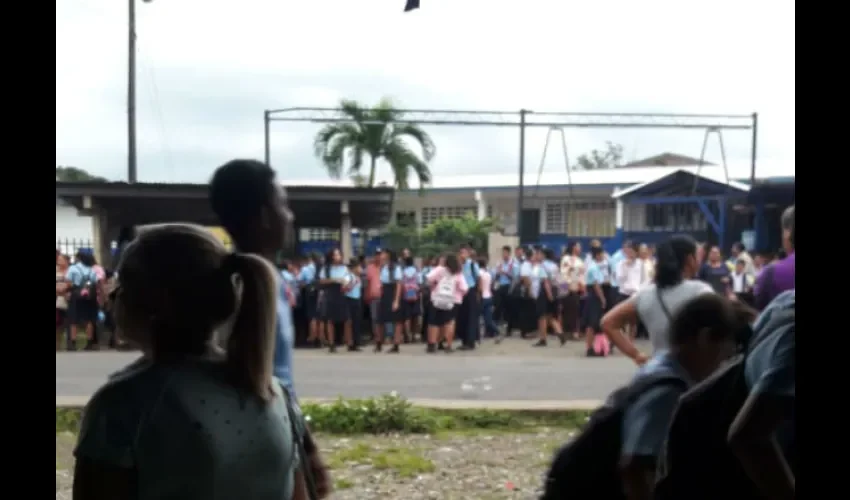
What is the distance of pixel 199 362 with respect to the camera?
167 cm

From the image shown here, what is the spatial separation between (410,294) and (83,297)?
446 centimetres

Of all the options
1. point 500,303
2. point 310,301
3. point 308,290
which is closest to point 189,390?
point 308,290

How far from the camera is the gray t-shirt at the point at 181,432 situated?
1.57 meters

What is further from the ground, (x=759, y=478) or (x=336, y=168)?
(x=336, y=168)

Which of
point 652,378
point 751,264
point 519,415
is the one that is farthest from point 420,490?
point 751,264

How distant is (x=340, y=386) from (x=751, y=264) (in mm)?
5198

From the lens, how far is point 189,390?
1.62 m

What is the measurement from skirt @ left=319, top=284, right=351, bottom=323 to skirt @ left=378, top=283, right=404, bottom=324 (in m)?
0.51

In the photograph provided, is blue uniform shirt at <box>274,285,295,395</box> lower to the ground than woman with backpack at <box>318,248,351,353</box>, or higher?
higher

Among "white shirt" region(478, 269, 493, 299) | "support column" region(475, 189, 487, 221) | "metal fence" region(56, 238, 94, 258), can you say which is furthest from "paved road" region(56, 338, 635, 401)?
"support column" region(475, 189, 487, 221)

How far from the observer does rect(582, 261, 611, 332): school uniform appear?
41.5ft

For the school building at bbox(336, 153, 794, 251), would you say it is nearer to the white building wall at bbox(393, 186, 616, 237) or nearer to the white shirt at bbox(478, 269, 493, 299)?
the white building wall at bbox(393, 186, 616, 237)

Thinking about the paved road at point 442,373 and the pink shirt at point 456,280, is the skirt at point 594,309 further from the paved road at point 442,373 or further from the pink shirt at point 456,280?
the pink shirt at point 456,280
